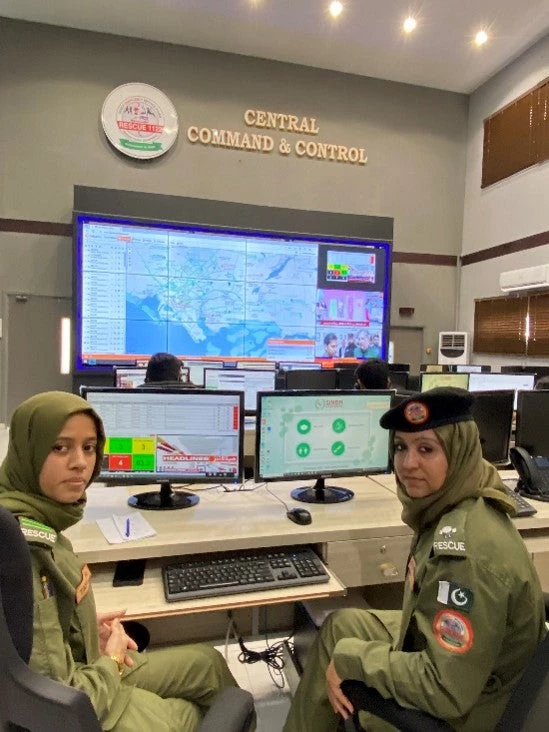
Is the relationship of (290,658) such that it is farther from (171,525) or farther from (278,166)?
(278,166)

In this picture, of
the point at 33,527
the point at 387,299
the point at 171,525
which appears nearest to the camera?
the point at 33,527

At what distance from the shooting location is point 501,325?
253 inches

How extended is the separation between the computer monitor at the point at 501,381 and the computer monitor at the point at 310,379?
3.98 ft

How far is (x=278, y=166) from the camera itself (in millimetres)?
6492

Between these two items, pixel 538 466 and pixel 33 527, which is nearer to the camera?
pixel 33 527

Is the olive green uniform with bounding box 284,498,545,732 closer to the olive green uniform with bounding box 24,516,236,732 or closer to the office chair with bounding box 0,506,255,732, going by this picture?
the olive green uniform with bounding box 24,516,236,732

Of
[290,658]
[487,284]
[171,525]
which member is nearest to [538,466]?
[290,658]

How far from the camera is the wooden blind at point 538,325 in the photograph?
18.9 feet

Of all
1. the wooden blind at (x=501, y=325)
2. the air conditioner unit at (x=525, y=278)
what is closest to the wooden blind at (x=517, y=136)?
the air conditioner unit at (x=525, y=278)

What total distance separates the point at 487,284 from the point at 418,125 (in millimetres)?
2310

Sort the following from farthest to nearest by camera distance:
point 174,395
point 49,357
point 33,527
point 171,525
Answer: point 49,357 → point 174,395 → point 171,525 → point 33,527

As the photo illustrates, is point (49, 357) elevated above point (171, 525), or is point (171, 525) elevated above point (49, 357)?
point (49, 357)

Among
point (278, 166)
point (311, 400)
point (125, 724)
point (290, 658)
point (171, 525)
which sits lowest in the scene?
point (290, 658)

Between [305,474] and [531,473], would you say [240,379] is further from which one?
[531,473]
